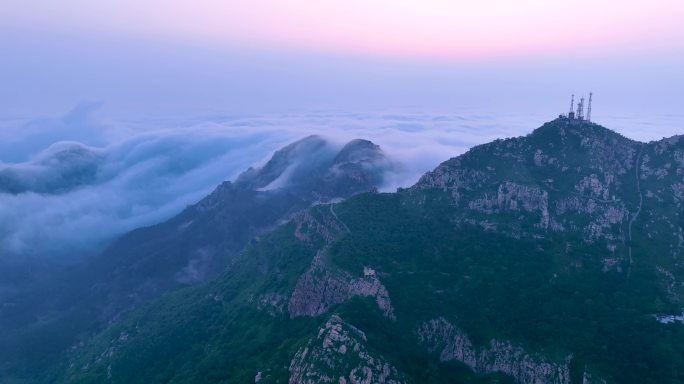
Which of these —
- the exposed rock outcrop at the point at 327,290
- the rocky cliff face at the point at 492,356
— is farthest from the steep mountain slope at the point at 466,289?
the exposed rock outcrop at the point at 327,290

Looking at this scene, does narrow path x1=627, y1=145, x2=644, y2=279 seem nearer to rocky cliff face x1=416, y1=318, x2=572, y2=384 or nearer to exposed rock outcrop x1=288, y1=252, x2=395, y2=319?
rocky cliff face x1=416, y1=318, x2=572, y2=384

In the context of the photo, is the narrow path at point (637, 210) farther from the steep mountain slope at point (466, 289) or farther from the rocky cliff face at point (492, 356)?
the rocky cliff face at point (492, 356)

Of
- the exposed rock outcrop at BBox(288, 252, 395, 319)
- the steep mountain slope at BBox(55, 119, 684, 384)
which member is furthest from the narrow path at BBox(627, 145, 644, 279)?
the exposed rock outcrop at BBox(288, 252, 395, 319)

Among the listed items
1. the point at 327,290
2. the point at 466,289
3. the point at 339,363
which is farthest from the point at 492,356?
the point at 327,290

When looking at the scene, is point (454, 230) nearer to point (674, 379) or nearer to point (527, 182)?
point (527, 182)

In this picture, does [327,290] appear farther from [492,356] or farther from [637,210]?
[637,210]

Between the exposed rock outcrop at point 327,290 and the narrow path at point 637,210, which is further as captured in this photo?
the narrow path at point 637,210
